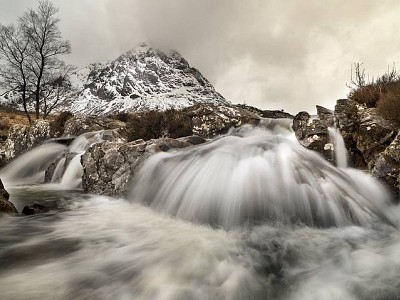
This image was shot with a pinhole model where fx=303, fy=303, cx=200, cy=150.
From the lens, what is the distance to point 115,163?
9.43 m

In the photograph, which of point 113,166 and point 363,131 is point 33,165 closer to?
point 113,166

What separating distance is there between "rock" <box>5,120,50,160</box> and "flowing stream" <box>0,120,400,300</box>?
38.2 ft

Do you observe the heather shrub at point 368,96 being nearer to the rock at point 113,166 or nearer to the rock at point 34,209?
the rock at point 113,166

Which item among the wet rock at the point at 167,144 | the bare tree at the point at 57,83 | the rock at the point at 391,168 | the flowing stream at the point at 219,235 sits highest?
the bare tree at the point at 57,83

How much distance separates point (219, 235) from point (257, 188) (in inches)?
62.2

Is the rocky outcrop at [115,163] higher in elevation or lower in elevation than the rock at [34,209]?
higher

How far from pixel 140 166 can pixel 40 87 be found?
2274 centimetres

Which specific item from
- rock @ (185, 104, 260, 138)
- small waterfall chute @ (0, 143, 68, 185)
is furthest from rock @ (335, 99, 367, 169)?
small waterfall chute @ (0, 143, 68, 185)

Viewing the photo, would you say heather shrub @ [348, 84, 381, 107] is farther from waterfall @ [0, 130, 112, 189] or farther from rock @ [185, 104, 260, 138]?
waterfall @ [0, 130, 112, 189]

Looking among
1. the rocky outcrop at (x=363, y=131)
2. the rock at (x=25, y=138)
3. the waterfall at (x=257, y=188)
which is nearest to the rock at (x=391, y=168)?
the waterfall at (x=257, y=188)

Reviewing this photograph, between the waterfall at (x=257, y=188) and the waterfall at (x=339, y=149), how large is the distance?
945 mm

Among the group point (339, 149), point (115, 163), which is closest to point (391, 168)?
point (339, 149)

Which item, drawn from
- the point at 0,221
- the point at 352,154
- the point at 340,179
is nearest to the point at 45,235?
the point at 0,221

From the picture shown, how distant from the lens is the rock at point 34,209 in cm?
665
